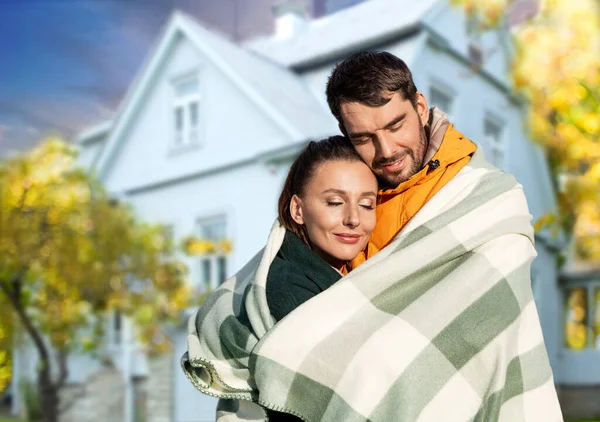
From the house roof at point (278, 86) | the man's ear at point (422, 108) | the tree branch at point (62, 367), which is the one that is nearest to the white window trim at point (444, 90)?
the house roof at point (278, 86)

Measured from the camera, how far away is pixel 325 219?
140 centimetres

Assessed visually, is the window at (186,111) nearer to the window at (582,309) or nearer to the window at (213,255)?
the window at (213,255)

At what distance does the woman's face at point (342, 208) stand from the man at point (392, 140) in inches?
1.2

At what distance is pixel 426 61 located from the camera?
6.37 meters

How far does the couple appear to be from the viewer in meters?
1.19

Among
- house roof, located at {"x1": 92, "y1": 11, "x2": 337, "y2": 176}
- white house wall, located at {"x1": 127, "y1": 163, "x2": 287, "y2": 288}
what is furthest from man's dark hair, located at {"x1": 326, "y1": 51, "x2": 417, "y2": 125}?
white house wall, located at {"x1": 127, "y1": 163, "x2": 287, "y2": 288}

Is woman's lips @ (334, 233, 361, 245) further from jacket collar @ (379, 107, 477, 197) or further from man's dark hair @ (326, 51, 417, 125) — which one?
man's dark hair @ (326, 51, 417, 125)

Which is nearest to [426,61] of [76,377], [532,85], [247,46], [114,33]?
[532,85]

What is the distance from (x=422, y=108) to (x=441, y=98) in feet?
17.6

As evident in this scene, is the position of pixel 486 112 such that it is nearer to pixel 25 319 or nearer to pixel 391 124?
pixel 25 319

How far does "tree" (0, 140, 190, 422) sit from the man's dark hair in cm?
552

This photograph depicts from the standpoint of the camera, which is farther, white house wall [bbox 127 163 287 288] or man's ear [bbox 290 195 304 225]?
white house wall [bbox 127 163 287 288]

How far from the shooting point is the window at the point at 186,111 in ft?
24.1

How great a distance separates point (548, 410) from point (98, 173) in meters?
7.47
